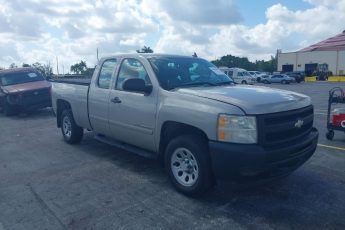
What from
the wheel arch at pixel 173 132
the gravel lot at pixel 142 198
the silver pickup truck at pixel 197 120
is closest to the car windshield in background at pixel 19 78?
the gravel lot at pixel 142 198

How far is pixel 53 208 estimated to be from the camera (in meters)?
4.46

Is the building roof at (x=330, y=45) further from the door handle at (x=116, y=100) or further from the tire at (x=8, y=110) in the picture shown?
the door handle at (x=116, y=100)

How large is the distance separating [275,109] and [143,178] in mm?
2359

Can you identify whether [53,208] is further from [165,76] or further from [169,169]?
[165,76]

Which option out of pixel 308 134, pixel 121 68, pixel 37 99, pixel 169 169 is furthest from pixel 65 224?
pixel 37 99

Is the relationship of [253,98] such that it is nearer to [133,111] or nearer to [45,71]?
[133,111]

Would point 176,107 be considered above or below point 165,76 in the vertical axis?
below

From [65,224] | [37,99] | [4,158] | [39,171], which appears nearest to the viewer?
[65,224]

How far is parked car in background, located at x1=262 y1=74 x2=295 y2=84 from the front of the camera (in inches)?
1753

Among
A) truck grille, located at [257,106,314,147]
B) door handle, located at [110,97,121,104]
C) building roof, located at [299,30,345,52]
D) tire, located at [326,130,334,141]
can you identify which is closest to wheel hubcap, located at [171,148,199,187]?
truck grille, located at [257,106,314,147]

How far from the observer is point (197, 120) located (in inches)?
173

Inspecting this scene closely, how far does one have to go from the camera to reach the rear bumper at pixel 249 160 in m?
4.00

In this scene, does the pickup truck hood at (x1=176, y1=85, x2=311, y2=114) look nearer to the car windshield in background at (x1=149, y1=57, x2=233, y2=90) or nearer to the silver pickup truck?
the silver pickup truck

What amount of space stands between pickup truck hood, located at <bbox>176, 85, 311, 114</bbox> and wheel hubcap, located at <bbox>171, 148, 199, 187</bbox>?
800mm
